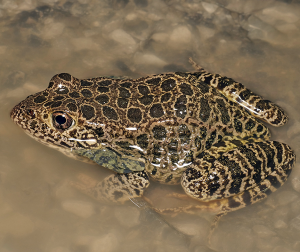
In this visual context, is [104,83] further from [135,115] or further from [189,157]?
[189,157]

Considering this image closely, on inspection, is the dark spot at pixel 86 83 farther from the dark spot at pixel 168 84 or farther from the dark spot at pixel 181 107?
the dark spot at pixel 181 107

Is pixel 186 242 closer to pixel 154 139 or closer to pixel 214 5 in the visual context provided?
pixel 154 139

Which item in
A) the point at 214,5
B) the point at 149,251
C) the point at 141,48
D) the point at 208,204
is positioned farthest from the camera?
the point at 214,5

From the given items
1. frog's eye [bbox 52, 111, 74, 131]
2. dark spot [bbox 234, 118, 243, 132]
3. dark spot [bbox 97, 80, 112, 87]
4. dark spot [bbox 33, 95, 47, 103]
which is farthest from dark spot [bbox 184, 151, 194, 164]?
dark spot [bbox 33, 95, 47, 103]

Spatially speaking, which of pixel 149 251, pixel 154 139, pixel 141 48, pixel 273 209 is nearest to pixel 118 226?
pixel 149 251

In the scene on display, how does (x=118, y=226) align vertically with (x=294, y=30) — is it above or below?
below

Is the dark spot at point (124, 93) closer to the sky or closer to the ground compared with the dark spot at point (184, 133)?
closer to the sky

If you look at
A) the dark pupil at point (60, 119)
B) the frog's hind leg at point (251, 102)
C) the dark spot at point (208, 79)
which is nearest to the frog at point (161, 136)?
the dark pupil at point (60, 119)
